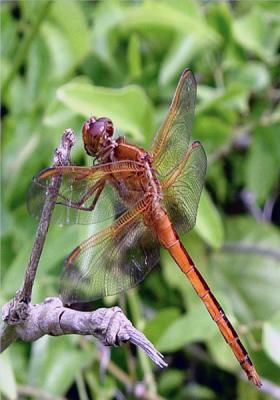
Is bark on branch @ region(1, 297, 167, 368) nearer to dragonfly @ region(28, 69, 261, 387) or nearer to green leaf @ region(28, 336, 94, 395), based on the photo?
dragonfly @ region(28, 69, 261, 387)

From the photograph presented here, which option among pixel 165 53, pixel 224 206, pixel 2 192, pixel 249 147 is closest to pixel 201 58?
pixel 165 53

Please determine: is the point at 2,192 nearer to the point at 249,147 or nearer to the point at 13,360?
the point at 13,360

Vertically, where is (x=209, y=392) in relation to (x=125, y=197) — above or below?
below

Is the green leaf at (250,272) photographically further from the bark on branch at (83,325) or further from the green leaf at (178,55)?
the bark on branch at (83,325)

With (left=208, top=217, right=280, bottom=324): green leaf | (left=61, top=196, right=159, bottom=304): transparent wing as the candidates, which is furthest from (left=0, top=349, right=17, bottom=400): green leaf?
(left=208, top=217, right=280, bottom=324): green leaf

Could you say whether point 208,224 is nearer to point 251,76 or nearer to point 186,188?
point 186,188

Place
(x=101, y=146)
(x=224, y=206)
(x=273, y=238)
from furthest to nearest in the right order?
(x=224, y=206)
(x=273, y=238)
(x=101, y=146)
